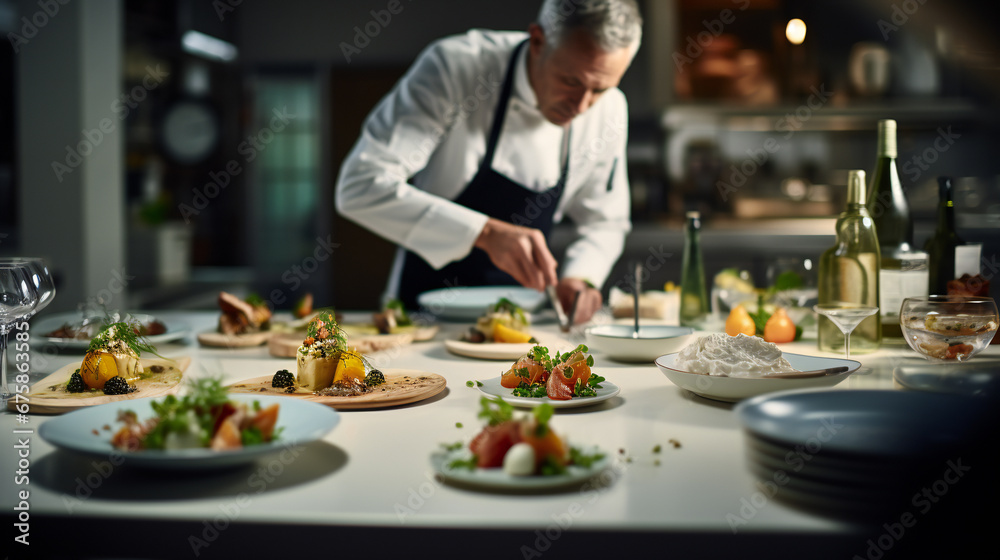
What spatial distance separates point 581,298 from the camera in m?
1.94

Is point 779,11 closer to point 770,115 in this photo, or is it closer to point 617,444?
point 770,115

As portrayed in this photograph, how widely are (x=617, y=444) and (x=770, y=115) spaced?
3.93 metres

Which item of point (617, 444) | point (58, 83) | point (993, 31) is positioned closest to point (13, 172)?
point (58, 83)

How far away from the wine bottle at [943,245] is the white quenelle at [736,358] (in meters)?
0.72

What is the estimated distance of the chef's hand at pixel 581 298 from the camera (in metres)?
1.94

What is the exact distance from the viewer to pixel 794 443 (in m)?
0.79

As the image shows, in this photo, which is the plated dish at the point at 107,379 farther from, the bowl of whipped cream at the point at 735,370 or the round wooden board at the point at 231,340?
the bowl of whipped cream at the point at 735,370

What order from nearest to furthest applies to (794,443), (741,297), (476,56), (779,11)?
(794,443)
(741,297)
(476,56)
(779,11)

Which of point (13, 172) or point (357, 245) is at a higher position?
point (13, 172)

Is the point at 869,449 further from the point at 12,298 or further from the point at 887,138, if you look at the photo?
the point at 12,298

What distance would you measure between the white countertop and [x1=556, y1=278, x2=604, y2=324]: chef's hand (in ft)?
2.66

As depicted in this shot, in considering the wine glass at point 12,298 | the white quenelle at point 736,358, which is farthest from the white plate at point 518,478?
the wine glass at point 12,298

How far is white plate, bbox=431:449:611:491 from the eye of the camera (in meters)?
0.80

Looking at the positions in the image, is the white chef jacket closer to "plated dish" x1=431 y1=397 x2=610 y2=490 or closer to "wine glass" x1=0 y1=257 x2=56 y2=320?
"wine glass" x1=0 y1=257 x2=56 y2=320
